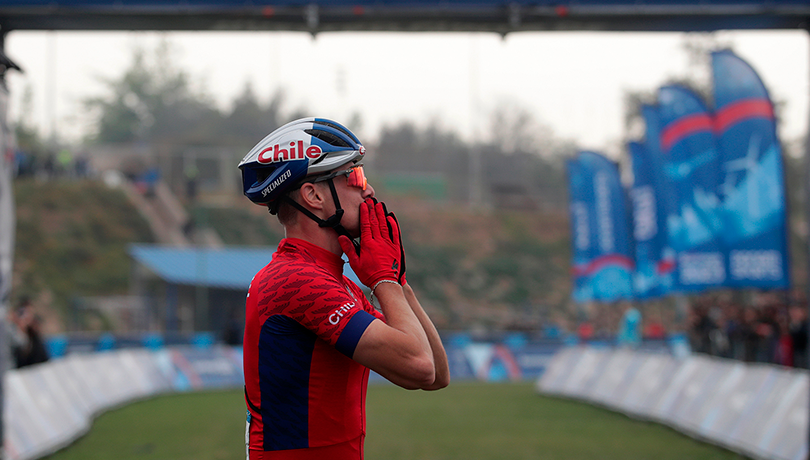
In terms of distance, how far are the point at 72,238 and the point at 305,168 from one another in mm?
52641

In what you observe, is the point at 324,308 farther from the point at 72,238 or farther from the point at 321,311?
the point at 72,238

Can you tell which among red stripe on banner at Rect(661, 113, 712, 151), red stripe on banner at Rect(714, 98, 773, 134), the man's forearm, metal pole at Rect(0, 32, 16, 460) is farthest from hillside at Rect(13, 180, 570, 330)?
the man's forearm

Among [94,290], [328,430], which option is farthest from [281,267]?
[94,290]

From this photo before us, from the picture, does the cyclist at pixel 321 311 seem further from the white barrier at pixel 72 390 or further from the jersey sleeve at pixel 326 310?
the white barrier at pixel 72 390

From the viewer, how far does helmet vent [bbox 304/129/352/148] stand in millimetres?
2952

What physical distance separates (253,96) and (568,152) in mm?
31584

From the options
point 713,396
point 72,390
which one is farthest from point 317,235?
point 72,390

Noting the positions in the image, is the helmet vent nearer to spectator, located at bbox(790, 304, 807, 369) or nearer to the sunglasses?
the sunglasses

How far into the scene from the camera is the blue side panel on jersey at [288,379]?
2764mm

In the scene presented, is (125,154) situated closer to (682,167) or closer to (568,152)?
(568,152)

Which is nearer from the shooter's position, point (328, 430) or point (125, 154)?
point (328, 430)

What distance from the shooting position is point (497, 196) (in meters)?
69.0

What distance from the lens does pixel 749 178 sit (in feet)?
45.1

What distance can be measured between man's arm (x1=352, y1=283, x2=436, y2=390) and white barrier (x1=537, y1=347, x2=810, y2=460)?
8.21 meters
